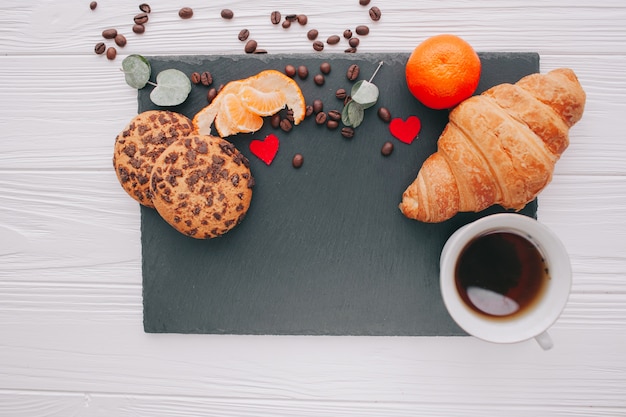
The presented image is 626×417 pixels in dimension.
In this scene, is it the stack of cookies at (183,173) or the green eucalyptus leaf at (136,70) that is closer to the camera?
the stack of cookies at (183,173)

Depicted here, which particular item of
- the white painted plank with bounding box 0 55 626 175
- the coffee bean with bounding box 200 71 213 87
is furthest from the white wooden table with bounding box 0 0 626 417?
the coffee bean with bounding box 200 71 213 87

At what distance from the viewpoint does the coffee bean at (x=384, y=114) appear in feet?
4.15

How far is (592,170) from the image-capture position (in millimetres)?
1335

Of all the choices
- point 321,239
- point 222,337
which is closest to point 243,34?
point 321,239

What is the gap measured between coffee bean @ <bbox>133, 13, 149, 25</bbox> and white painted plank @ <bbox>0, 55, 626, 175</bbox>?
13 centimetres

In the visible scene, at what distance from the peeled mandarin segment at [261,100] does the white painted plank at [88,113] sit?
36 centimetres

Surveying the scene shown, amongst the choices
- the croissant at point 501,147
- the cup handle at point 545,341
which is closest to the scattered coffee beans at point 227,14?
the croissant at point 501,147

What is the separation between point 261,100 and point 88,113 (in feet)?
1.73

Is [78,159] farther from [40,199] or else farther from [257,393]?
[257,393]

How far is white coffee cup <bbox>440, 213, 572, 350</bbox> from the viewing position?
42.2 inches

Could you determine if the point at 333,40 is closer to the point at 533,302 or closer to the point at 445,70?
the point at 445,70

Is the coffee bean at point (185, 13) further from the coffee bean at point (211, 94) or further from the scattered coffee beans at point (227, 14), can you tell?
the coffee bean at point (211, 94)

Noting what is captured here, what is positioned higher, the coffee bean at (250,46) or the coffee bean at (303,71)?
the coffee bean at (250,46)

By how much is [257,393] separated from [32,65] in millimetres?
1149
